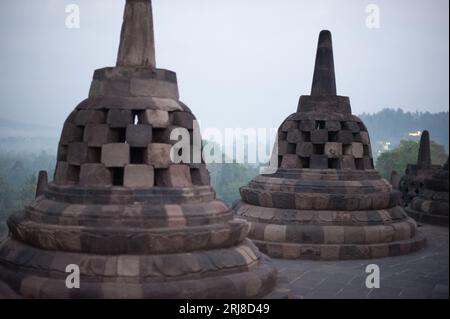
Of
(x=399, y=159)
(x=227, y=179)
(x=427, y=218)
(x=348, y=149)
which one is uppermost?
(x=348, y=149)

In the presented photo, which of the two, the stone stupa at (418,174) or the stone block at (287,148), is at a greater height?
the stone block at (287,148)

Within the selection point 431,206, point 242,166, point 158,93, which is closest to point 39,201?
point 158,93

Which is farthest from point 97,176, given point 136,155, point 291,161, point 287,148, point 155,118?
point 287,148

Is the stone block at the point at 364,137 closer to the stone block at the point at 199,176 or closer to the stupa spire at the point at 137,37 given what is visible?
the stone block at the point at 199,176

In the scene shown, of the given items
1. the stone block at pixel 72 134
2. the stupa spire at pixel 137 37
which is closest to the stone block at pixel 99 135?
the stone block at pixel 72 134

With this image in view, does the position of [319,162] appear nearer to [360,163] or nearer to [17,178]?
[360,163]

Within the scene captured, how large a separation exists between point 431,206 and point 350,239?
398 centimetres

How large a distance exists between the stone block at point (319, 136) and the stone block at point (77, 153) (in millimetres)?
6739

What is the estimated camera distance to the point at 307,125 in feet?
45.7

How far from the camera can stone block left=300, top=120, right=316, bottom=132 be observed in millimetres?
13875

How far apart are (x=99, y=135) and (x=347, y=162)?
7.11 meters

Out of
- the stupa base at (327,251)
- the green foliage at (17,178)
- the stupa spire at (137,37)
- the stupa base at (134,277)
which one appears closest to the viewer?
the stupa base at (134,277)

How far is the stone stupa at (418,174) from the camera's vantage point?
789 inches
